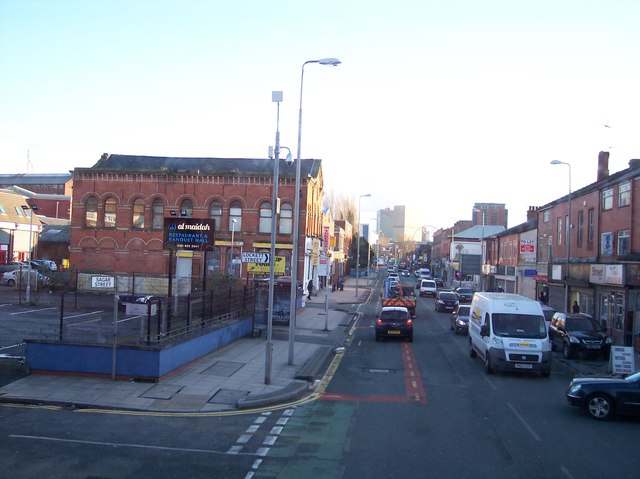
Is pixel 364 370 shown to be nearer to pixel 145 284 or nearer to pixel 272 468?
pixel 272 468

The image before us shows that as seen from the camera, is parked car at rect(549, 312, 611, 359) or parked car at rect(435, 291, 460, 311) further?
parked car at rect(435, 291, 460, 311)

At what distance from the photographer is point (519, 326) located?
63.2 feet

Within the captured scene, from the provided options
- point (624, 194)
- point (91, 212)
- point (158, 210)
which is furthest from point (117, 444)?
point (91, 212)

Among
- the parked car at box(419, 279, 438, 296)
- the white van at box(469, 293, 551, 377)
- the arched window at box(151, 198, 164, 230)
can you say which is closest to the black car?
the white van at box(469, 293, 551, 377)

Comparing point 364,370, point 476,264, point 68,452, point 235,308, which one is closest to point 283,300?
point 235,308

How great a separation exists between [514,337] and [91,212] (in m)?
42.4

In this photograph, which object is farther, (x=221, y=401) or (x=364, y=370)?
(x=364, y=370)

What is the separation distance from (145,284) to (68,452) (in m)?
30.8

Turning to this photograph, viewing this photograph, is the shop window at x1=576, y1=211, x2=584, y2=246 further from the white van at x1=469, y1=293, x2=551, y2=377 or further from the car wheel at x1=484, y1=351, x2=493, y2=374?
the car wheel at x1=484, y1=351, x2=493, y2=374

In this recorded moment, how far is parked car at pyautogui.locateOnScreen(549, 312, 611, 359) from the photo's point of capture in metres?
23.7

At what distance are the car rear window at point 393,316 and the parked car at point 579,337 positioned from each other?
6600 mm

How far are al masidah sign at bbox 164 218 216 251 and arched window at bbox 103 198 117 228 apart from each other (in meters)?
29.0

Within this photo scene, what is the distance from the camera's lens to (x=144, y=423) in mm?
12328

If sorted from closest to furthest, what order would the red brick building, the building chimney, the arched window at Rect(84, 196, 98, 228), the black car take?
the black car < the building chimney < the red brick building < the arched window at Rect(84, 196, 98, 228)
